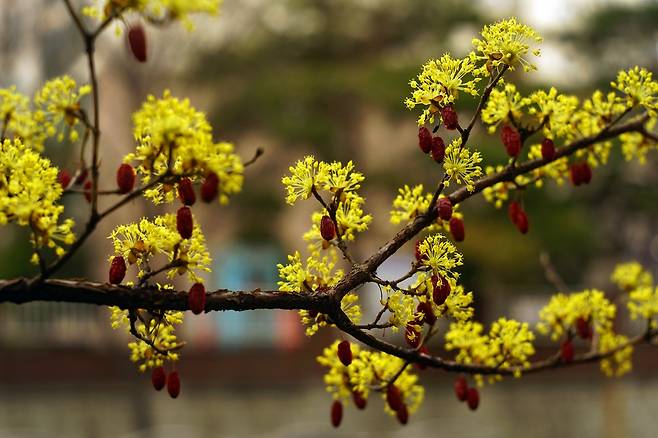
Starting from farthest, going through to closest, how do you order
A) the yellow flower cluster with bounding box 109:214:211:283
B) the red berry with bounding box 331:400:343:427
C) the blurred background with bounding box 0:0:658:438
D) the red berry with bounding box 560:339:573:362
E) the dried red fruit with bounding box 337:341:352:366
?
the blurred background with bounding box 0:0:658:438, the red berry with bounding box 560:339:573:362, the red berry with bounding box 331:400:343:427, the dried red fruit with bounding box 337:341:352:366, the yellow flower cluster with bounding box 109:214:211:283

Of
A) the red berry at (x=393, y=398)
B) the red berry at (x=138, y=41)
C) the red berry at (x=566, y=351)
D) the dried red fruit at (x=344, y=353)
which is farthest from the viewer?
the red berry at (x=566, y=351)

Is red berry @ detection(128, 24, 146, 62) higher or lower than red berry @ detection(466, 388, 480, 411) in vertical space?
higher

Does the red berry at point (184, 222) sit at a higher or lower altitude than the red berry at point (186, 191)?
lower

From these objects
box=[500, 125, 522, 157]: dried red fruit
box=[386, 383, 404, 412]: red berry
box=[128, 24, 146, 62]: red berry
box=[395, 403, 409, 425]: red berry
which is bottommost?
box=[395, 403, 409, 425]: red berry

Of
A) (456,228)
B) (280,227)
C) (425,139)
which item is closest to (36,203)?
(425,139)

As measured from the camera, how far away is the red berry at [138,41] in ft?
4.76

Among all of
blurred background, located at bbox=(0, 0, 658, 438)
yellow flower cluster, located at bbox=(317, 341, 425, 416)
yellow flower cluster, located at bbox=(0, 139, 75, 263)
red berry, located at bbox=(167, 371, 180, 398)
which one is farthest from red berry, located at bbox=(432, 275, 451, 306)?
blurred background, located at bbox=(0, 0, 658, 438)

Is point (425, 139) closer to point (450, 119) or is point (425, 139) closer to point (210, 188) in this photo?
point (450, 119)

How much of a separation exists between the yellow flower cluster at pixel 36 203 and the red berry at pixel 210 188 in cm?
23

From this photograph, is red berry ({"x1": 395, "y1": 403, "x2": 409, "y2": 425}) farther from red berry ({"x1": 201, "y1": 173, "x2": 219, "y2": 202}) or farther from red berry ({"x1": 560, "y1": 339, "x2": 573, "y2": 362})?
red berry ({"x1": 201, "y1": 173, "x2": 219, "y2": 202})

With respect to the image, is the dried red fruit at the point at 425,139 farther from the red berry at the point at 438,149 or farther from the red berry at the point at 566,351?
the red berry at the point at 566,351

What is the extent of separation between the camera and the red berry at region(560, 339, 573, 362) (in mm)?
2443

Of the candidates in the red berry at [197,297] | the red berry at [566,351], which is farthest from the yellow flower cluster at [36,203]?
the red berry at [566,351]

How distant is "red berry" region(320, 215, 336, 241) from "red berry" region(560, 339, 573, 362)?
0.87 meters
